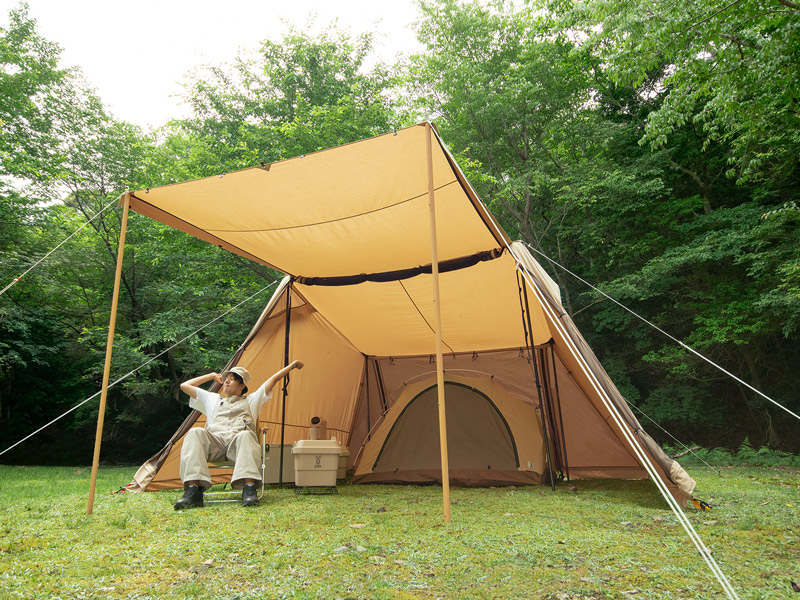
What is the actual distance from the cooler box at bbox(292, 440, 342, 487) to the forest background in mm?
5402

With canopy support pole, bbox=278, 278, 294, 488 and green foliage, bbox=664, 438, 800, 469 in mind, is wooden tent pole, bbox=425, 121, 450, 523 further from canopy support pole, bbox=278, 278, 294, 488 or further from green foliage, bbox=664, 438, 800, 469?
green foliage, bbox=664, 438, 800, 469

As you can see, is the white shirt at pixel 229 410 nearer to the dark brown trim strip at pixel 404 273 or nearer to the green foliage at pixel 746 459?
the dark brown trim strip at pixel 404 273

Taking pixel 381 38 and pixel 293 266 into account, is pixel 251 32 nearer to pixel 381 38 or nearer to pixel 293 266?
pixel 381 38

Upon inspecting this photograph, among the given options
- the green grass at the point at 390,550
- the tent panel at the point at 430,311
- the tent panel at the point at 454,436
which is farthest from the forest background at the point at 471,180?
the green grass at the point at 390,550

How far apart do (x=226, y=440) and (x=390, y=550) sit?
1769 millimetres

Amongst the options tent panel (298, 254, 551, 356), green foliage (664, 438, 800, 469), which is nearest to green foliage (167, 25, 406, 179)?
tent panel (298, 254, 551, 356)

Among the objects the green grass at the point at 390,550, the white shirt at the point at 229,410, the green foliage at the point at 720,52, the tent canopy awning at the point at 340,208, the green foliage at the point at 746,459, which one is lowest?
the green grass at the point at 390,550

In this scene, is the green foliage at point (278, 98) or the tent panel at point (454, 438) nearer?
the tent panel at point (454, 438)

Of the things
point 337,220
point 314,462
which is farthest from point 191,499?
point 337,220

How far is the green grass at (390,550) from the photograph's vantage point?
1.65 metres

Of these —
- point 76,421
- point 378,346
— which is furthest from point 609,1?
point 76,421

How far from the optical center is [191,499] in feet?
9.97

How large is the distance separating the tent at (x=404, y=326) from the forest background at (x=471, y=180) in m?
4.27

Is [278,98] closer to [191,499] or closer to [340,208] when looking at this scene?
[340,208]
